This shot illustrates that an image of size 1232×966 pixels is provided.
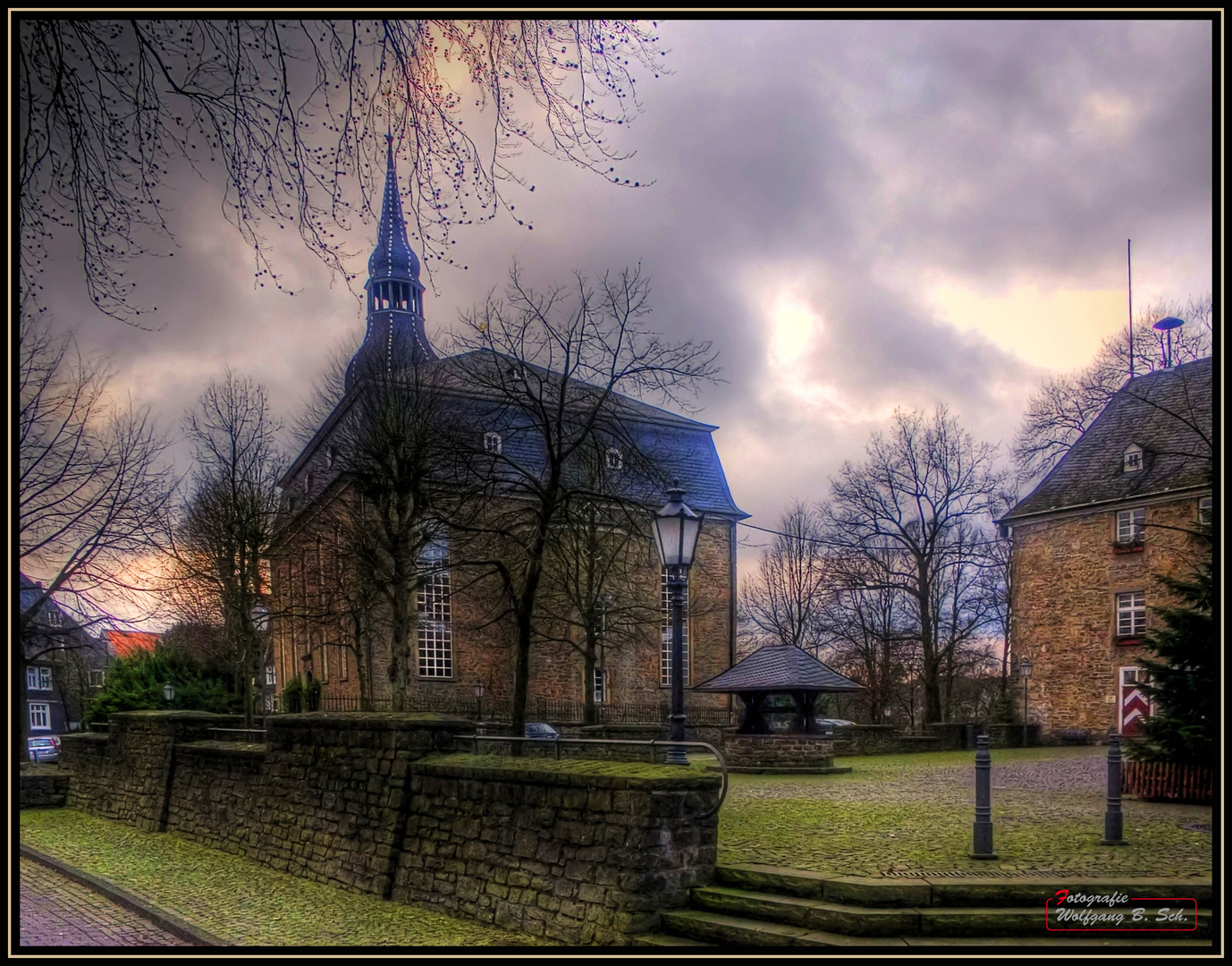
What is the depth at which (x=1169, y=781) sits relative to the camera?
12.7 m

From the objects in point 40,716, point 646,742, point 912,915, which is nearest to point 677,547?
point 646,742

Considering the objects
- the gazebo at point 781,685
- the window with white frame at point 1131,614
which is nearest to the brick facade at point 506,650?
the gazebo at point 781,685

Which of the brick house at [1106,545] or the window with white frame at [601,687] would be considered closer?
the brick house at [1106,545]

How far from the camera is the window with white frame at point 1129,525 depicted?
94.9ft

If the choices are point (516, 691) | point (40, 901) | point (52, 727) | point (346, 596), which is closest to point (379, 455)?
point (346, 596)

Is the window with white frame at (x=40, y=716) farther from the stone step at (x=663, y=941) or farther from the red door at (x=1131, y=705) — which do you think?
the stone step at (x=663, y=941)

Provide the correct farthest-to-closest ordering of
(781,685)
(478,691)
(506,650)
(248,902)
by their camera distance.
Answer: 1. (506,650)
2. (478,691)
3. (781,685)
4. (248,902)

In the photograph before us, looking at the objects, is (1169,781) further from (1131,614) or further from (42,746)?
(42,746)

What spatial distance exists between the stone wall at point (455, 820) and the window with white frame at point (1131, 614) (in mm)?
23765

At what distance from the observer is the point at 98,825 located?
61.2 feet

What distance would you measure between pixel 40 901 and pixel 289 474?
688 inches

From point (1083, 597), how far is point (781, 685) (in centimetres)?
1564
